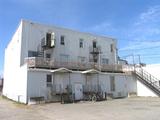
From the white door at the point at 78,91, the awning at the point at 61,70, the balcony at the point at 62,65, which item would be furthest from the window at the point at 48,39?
the white door at the point at 78,91

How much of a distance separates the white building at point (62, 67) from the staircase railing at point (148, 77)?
1101 millimetres

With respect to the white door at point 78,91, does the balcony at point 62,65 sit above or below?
above

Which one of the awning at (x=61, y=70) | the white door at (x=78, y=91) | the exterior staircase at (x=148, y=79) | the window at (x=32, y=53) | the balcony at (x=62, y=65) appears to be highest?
the window at (x=32, y=53)

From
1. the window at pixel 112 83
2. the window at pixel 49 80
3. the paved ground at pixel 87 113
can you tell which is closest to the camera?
the paved ground at pixel 87 113

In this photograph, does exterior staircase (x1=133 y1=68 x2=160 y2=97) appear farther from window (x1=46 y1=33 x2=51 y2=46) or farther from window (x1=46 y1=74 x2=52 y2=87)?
window (x1=46 y1=74 x2=52 y2=87)

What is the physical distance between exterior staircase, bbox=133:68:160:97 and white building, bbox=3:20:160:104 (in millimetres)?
951

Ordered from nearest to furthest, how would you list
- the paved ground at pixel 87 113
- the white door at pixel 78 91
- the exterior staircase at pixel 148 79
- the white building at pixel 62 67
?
1. the paved ground at pixel 87 113
2. the white building at pixel 62 67
3. the white door at pixel 78 91
4. the exterior staircase at pixel 148 79

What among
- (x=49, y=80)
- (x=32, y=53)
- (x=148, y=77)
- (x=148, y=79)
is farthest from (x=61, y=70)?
A: (x=148, y=77)

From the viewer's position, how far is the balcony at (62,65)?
24572 millimetres

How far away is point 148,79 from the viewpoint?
102 feet

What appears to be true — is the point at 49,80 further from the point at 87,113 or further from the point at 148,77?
the point at 148,77

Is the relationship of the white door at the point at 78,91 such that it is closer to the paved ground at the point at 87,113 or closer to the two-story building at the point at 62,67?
the two-story building at the point at 62,67

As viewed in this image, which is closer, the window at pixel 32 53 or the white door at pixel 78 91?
the white door at pixel 78 91

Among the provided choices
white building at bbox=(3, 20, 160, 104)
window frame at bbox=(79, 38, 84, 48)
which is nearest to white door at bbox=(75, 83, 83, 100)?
white building at bbox=(3, 20, 160, 104)
